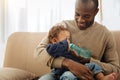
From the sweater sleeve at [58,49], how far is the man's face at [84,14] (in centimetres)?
21

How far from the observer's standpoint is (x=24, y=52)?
2084 mm

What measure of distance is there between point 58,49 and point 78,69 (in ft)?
0.58

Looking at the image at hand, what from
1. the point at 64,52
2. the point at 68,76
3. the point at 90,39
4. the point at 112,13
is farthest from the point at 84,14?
the point at 112,13

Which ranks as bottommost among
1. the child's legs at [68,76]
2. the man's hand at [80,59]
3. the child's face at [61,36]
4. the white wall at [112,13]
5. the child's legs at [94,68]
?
the child's legs at [68,76]

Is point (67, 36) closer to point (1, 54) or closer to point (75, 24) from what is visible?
point (75, 24)

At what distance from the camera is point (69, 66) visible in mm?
1479

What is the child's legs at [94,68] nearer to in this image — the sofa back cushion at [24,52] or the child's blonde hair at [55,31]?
the child's blonde hair at [55,31]

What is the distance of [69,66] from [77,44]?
0.24m

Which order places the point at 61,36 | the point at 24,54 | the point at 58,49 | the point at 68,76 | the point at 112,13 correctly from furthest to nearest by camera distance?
the point at 112,13, the point at 24,54, the point at 61,36, the point at 58,49, the point at 68,76

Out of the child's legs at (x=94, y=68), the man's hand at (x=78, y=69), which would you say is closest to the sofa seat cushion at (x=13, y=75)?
the man's hand at (x=78, y=69)

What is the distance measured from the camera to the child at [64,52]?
4.68 feet

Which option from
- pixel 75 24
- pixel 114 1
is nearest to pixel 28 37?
pixel 75 24

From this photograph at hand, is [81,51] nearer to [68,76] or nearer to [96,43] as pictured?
[96,43]

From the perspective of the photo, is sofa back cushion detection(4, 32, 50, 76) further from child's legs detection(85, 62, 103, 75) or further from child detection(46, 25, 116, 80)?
child's legs detection(85, 62, 103, 75)
